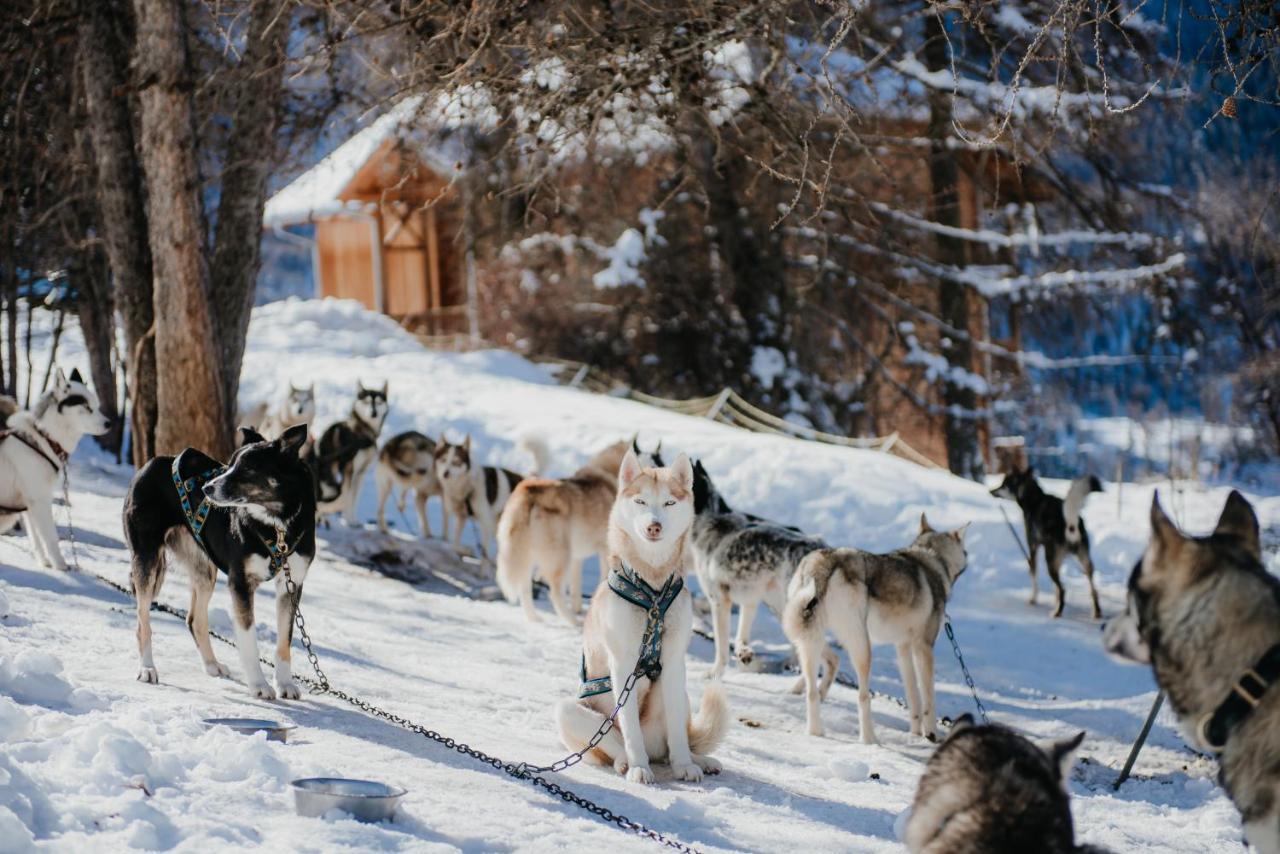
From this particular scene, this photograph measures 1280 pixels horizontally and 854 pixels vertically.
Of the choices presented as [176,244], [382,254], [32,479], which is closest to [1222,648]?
[32,479]

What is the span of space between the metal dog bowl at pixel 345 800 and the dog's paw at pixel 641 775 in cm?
148

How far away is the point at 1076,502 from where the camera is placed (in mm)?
12258

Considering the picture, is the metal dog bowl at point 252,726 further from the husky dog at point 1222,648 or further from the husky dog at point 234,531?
the husky dog at point 1222,648

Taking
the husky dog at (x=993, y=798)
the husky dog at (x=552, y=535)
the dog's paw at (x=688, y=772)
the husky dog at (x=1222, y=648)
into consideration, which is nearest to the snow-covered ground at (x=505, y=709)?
the dog's paw at (x=688, y=772)

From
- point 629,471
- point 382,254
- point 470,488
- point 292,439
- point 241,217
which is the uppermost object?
point 382,254

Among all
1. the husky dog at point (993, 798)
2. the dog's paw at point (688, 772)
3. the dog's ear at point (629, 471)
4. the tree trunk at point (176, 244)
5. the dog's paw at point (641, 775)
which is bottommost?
the dog's paw at point (688, 772)

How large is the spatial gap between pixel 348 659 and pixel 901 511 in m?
7.48

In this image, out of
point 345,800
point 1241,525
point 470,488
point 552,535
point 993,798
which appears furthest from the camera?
point 470,488

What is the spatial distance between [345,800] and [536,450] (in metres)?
8.65

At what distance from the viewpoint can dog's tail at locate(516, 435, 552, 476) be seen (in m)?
13.1

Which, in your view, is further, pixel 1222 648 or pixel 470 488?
pixel 470 488

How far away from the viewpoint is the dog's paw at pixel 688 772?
607cm

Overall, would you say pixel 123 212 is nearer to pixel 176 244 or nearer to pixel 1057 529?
pixel 176 244

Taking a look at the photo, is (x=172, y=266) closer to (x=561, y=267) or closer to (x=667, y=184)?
(x=667, y=184)
